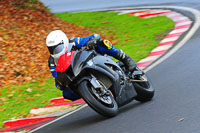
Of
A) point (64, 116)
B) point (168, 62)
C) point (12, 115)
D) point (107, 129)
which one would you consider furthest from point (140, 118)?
point (168, 62)

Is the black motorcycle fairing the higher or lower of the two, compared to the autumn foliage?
higher

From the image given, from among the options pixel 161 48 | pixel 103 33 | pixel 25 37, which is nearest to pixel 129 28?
pixel 103 33

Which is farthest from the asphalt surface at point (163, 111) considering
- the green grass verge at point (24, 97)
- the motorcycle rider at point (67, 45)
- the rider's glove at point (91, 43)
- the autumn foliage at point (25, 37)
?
the autumn foliage at point (25, 37)

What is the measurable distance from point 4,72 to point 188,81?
4.99 metres

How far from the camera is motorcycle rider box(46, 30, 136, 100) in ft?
20.3

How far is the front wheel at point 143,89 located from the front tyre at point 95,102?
2.96ft

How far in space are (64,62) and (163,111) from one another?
61.2 inches

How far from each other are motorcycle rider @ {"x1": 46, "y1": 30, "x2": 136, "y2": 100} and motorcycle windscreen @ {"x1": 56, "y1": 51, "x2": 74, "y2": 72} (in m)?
0.15

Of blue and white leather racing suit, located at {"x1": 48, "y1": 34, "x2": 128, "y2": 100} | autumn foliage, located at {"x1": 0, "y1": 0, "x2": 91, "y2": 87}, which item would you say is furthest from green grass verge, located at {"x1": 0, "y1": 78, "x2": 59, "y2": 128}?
Answer: blue and white leather racing suit, located at {"x1": 48, "y1": 34, "x2": 128, "y2": 100}

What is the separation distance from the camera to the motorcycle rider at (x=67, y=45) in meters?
6.20

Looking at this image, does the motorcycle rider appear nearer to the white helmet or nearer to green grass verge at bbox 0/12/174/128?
the white helmet

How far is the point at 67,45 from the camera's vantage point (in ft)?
20.6

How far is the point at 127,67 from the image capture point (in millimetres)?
7102

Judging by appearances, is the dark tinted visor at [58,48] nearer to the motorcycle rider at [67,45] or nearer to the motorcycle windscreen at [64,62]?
→ the motorcycle rider at [67,45]
